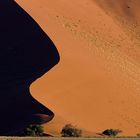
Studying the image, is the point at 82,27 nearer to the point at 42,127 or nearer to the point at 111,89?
the point at 111,89

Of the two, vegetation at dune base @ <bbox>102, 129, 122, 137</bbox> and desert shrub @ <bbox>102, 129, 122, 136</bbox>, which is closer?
vegetation at dune base @ <bbox>102, 129, 122, 137</bbox>

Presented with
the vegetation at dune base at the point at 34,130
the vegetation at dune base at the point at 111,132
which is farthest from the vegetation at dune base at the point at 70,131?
the vegetation at dune base at the point at 111,132

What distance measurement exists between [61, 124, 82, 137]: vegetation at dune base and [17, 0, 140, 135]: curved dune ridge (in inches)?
35.0

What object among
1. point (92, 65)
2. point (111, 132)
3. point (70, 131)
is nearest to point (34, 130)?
point (70, 131)

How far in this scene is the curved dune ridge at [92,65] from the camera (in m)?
45.6

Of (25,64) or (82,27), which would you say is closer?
(25,64)

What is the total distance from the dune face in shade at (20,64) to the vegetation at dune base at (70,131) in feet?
6.09

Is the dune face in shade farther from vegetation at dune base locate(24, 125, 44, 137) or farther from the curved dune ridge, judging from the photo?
vegetation at dune base locate(24, 125, 44, 137)

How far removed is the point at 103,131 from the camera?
1756 inches

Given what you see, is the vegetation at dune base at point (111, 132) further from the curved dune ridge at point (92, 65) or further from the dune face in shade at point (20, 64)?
the dune face in shade at point (20, 64)

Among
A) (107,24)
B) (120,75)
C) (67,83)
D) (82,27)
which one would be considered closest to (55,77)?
(67,83)

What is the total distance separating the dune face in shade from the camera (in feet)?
144

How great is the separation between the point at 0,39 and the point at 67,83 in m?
11.2

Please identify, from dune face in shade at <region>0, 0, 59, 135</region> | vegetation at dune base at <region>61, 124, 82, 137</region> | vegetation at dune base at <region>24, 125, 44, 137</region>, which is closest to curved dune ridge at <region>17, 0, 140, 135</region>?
dune face in shade at <region>0, 0, 59, 135</region>
